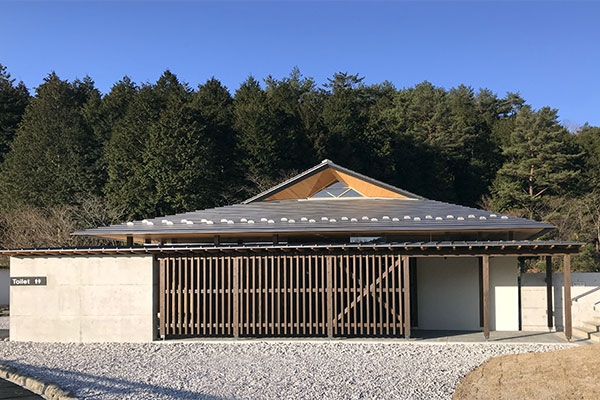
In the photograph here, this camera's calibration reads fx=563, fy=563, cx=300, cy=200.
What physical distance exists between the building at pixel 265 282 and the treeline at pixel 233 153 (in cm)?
1396

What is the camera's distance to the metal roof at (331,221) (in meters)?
13.6

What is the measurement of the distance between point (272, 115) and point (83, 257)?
81.5 ft

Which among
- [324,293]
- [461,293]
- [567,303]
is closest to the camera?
[567,303]

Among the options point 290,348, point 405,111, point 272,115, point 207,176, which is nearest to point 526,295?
point 290,348

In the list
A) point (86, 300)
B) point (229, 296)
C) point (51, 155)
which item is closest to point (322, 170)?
point (229, 296)

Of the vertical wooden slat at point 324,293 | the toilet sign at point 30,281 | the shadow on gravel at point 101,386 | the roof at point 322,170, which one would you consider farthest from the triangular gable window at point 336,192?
the shadow on gravel at point 101,386

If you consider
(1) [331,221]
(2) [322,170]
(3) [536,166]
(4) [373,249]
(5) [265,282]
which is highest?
(3) [536,166]

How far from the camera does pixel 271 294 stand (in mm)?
12781

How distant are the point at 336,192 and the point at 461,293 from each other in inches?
202

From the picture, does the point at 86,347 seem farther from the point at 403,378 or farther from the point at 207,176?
the point at 207,176

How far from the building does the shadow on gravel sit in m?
3.28

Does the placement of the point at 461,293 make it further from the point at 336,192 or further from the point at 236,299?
the point at 236,299

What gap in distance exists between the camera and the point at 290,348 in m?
11.4

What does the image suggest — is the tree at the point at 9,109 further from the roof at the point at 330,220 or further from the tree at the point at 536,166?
the tree at the point at 536,166
